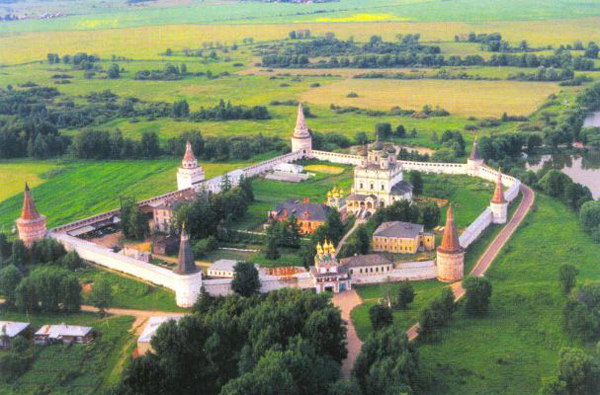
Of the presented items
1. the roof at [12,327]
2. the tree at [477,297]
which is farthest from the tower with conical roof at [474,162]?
the roof at [12,327]

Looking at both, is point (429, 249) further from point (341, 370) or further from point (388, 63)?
point (388, 63)

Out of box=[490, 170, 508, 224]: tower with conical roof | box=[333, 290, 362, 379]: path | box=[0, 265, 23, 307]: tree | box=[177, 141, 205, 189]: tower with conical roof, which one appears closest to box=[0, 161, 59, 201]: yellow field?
box=[177, 141, 205, 189]: tower with conical roof

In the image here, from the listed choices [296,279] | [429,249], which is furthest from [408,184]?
[296,279]

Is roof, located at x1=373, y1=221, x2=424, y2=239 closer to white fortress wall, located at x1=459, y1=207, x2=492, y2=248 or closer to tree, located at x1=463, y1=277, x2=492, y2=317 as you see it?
white fortress wall, located at x1=459, y1=207, x2=492, y2=248

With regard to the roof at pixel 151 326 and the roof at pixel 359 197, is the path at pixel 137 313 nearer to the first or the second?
the roof at pixel 151 326

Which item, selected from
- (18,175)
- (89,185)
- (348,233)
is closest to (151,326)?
(348,233)

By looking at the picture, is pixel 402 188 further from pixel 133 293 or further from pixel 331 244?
pixel 133 293
